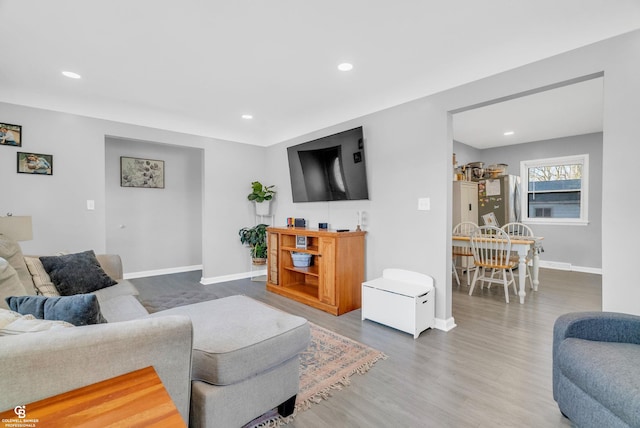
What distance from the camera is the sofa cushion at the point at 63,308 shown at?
1179 millimetres

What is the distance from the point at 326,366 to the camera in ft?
7.13

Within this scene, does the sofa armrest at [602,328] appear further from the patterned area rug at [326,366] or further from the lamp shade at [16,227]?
the lamp shade at [16,227]

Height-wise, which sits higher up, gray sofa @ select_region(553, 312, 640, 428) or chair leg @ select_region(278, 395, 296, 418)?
gray sofa @ select_region(553, 312, 640, 428)

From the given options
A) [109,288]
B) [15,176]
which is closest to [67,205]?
[15,176]

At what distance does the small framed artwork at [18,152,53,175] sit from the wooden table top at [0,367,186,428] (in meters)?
3.51

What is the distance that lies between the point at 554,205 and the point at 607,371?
18.9 ft

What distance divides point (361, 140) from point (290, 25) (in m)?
1.61

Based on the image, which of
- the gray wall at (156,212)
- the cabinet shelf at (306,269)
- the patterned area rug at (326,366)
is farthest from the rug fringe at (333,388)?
the gray wall at (156,212)

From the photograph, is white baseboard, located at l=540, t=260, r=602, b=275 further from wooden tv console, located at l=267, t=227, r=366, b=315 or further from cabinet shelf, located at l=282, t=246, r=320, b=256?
cabinet shelf, located at l=282, t=246, r=320, b=256

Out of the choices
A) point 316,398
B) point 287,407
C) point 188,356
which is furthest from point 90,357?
point 316,398

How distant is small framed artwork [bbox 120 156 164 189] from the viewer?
190 inches

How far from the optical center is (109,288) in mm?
2637

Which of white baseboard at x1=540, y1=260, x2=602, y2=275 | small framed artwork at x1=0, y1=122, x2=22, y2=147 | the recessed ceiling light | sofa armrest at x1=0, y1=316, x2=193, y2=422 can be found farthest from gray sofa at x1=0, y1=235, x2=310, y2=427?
white baseboard at x1=540, y1=260, x2=602, y2=275

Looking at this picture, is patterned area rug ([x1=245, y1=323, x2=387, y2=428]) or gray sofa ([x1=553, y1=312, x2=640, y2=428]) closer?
gray sofa ([x1=553, y1=312, x2=640, y2=428])
